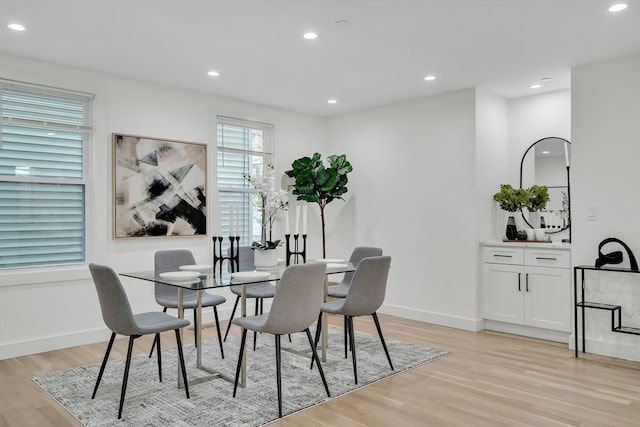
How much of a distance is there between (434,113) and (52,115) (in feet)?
12.9

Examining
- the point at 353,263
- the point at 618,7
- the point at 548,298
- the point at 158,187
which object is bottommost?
the point at 548,298

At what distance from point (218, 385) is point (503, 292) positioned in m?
3.10

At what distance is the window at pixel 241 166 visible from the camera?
5.53 m

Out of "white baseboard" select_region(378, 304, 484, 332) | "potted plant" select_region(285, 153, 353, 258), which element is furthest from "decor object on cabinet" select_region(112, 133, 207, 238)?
"white baseboard" select_region(378, 304, 484, 332)

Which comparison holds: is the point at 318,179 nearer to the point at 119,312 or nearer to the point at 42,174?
the point at 42,174

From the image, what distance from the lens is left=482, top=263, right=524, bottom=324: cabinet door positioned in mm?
4762

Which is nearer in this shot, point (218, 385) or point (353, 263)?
point (218, 385)

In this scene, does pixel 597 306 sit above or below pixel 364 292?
below

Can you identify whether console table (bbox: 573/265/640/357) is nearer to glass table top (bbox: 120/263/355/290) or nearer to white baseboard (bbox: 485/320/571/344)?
white baseboard (bbox: 485/320/571/344)

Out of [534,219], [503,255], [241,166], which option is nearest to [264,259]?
[241,166]

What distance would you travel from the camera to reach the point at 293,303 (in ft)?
9.40

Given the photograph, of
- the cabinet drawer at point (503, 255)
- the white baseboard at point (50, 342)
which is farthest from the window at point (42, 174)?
the cabinet drawer at point (503, 255)

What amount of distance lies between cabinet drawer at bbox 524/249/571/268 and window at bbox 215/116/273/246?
9.98ft

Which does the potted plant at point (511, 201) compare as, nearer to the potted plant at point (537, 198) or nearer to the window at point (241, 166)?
the potted plant at point (537, 198)
